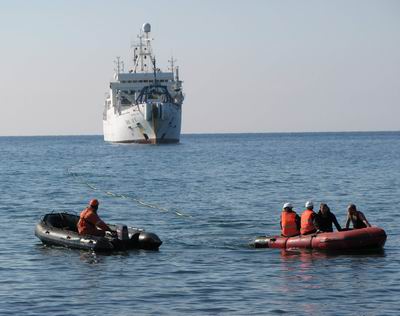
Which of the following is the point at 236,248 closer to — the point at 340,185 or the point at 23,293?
the point at 23,293

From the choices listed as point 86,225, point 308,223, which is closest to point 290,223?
point 308,223

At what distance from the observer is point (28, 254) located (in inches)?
1021

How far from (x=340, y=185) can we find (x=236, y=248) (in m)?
26.8

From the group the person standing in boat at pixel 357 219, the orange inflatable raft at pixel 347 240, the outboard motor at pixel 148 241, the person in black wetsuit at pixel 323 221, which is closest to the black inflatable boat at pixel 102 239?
the outboard motor at pixel 148 241

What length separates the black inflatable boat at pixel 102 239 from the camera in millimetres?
25344

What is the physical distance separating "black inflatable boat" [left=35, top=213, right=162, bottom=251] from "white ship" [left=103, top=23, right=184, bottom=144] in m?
83.6

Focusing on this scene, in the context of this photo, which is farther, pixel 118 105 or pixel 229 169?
pixel 118 105

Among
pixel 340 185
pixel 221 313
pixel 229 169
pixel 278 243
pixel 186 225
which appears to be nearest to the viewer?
pixel 221 313

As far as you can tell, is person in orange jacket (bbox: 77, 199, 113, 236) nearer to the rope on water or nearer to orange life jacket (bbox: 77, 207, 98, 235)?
orange life jacket (bbox: 77, 207, 98, 235)

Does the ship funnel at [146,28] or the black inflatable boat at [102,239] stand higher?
the ship funnel at [146,28]

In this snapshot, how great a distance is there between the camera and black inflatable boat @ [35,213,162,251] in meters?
25.3

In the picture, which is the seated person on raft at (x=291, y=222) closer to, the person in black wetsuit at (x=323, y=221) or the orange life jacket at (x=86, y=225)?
the person in black wetsuit at (x=323, y=221)

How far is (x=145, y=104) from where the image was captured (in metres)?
111

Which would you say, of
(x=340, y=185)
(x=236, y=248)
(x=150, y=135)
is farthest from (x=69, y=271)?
(x=150, y=135)
